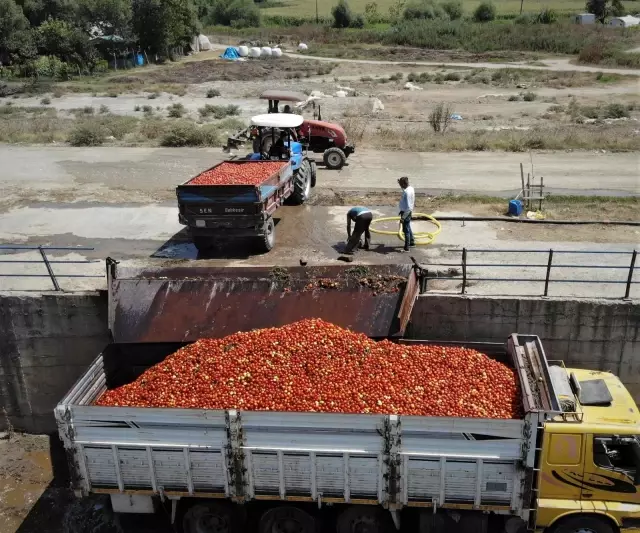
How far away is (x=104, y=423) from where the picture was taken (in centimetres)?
769

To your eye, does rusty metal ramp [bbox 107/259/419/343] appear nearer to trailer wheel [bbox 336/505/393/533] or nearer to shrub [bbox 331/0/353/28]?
trailer wheel [bbox 336/505/393/533]

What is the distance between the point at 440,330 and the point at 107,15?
61.5m

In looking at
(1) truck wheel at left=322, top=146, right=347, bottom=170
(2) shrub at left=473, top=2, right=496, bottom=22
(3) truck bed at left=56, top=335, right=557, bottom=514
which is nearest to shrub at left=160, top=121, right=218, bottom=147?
(1) truck wheel at left=322, top=146, right=347, bottom=170

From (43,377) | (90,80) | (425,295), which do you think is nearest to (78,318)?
(43,377)

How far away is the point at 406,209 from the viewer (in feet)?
47.5

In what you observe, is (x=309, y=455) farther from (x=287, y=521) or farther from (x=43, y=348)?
(x=43, y=348)

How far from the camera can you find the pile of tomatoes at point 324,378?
7.95 meters

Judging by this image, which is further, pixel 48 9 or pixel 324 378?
pixel 48 9

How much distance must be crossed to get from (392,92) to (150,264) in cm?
3451

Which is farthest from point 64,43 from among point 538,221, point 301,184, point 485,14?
point 485,14

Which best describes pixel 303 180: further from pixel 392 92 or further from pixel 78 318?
pixel 392 92

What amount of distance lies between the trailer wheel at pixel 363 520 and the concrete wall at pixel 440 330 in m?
4.08

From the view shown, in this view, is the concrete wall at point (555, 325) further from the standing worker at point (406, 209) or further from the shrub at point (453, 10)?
the shrub at point (453, 10)

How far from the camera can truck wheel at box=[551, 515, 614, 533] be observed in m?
7.65
